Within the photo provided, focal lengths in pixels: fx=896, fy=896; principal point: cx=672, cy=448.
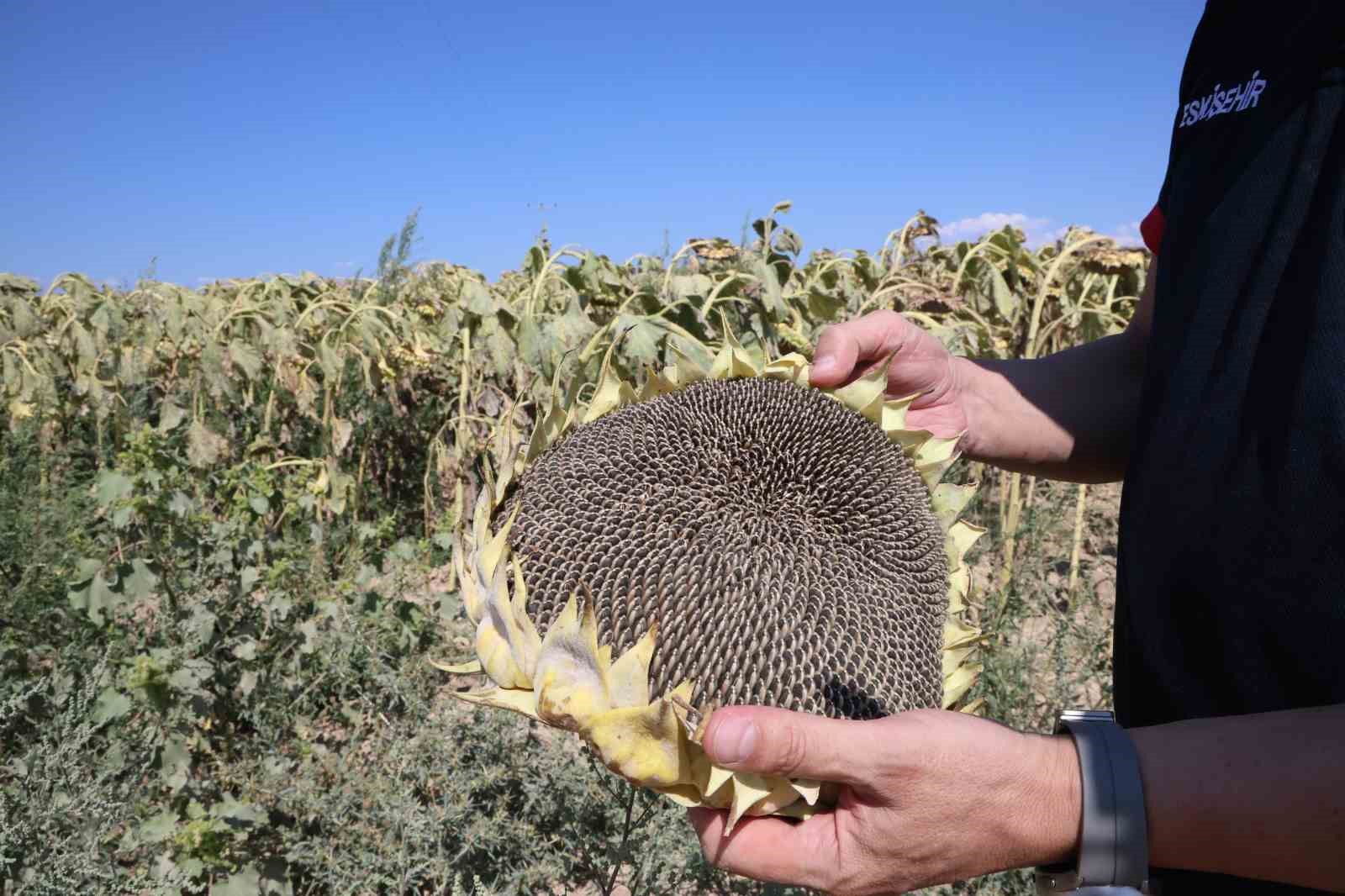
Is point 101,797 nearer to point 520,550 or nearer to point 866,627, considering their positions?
point 520,550

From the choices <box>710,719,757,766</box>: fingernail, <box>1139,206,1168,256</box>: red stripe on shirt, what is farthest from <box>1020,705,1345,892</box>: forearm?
<box>1139,206,1168,256</box>: red stripe on shirt

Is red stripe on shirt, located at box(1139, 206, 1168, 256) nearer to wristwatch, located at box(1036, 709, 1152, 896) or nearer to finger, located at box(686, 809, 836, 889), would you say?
wristwatch, located at box(1036, 709, 1152, 896)

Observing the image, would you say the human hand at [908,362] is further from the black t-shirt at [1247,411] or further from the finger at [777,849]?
the finger at [777,849]

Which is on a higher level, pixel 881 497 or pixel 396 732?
pixel 881 497

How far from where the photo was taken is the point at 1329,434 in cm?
105

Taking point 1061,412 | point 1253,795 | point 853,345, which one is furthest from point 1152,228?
point 1253,795

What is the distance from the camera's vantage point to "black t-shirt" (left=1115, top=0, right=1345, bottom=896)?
1.07 metres

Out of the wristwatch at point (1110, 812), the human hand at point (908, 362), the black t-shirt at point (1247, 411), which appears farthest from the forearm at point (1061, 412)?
the wristwatch at point (1110, 812)

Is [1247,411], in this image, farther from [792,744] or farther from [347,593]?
[347,593]

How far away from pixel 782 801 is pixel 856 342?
0.86m

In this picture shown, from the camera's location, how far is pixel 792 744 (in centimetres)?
106

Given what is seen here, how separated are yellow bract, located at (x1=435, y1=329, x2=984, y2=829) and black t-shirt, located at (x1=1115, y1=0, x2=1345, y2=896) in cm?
30

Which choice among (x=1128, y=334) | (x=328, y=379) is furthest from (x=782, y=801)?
(x=328, y=379)

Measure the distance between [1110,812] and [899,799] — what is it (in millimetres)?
247
